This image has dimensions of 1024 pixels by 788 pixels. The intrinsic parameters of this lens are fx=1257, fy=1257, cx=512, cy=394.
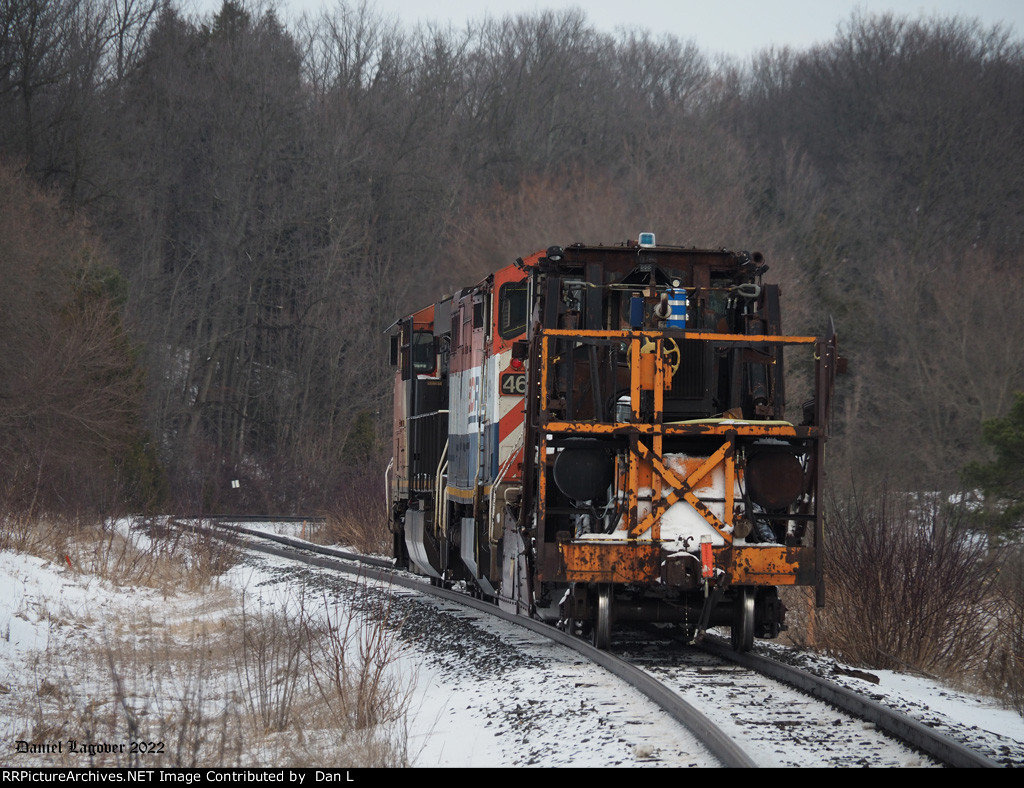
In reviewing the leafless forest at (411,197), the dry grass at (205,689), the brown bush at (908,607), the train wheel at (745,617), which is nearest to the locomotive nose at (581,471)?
the train wheel at (745,617)

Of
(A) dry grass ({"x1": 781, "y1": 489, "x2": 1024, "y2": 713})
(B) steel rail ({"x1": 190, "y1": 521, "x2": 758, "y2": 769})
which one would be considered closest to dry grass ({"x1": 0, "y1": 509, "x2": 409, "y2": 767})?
(B) steel rail ({"x1": 190, "y1": 521, "x2": 758, "y2": 769})

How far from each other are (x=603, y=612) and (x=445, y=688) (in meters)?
1.39

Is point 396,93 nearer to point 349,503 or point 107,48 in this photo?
point 107,48

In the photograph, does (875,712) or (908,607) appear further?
(908,607)

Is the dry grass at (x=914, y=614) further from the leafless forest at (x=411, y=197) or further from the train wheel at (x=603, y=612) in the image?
the leafless forest at (x=411, y=197)

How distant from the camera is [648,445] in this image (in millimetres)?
9391

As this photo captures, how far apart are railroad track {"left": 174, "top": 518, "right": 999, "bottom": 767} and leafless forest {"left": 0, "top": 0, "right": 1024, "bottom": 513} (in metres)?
24.9

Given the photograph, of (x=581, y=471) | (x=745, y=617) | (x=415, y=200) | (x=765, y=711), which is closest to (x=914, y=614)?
(x=745, y=617)

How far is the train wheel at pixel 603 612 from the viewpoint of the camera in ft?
32.2

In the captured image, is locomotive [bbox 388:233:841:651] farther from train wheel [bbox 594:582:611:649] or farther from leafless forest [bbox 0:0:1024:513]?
leafless forest [bbox 0:0:1024:513]

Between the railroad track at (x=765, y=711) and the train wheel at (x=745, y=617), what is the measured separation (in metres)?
0.15

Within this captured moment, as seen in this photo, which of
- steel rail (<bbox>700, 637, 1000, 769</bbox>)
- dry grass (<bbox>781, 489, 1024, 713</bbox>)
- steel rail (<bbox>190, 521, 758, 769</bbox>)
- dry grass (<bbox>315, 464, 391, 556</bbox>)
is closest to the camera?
steel rail (<bbox>700, 637, 1000, 769</bbox>)

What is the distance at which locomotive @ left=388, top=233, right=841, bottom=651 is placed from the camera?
30.5ft

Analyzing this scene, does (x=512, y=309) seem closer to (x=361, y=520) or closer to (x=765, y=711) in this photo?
(x=765, y=711)
